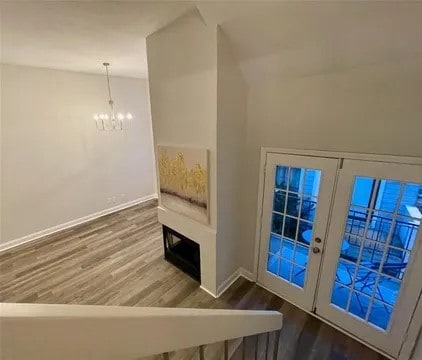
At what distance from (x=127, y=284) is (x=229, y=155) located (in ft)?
7.39

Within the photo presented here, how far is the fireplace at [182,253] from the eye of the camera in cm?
312

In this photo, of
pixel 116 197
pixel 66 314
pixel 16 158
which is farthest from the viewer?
pixel 116 197

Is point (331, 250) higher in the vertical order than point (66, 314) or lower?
lower

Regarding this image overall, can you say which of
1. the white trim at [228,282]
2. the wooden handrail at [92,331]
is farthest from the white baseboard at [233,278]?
the wooden handrail at [92,331]

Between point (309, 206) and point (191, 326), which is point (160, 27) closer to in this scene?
point (309, 206)

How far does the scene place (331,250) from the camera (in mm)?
2391

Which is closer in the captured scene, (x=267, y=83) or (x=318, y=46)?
(x=318, y=46)

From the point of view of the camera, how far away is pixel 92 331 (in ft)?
1.48

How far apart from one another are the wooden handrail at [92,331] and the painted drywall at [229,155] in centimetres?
197

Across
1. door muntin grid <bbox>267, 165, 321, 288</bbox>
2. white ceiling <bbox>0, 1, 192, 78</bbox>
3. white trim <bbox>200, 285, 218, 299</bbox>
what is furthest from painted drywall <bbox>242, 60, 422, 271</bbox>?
white trim <bbox>200, 285, 218, 299</bbox>

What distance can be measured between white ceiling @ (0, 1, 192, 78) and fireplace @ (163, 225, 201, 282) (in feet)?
8.32

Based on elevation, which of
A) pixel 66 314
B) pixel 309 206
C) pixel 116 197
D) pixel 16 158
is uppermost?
pixel 66 314

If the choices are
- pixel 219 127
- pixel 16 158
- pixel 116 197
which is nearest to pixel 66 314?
pixel 219 127

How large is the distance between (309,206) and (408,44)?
155cm
